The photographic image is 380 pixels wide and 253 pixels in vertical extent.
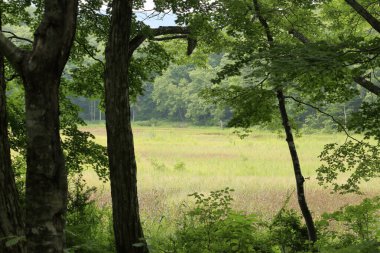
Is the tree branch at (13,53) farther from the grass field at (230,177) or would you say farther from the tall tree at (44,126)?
the grass field at (230,177)

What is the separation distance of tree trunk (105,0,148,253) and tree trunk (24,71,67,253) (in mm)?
3314

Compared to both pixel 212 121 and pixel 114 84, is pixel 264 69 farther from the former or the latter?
pixel 212 121

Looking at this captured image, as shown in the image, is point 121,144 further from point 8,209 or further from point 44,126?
point 44,126

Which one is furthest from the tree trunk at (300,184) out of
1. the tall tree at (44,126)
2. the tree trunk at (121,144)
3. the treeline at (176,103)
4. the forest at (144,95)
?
the treeline at (176,103)

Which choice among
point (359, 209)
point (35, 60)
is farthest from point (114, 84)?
point (359, 209)

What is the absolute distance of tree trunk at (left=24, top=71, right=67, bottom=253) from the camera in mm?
2432

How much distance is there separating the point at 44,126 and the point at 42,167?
258 mm

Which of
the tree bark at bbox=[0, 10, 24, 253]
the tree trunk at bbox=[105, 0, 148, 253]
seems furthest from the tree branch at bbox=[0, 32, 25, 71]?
the tree trunk at bbox=[105, 0, 148, 253]

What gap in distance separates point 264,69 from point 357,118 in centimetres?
218

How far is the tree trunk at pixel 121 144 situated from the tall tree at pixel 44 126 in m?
3.27

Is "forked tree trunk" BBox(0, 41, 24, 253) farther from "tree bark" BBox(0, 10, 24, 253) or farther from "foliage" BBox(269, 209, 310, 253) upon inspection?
"foliage" BBox(269, 209, 310, 253)

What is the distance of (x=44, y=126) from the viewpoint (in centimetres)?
245

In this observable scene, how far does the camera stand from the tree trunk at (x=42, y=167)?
2432mm

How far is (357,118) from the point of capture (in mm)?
6070
